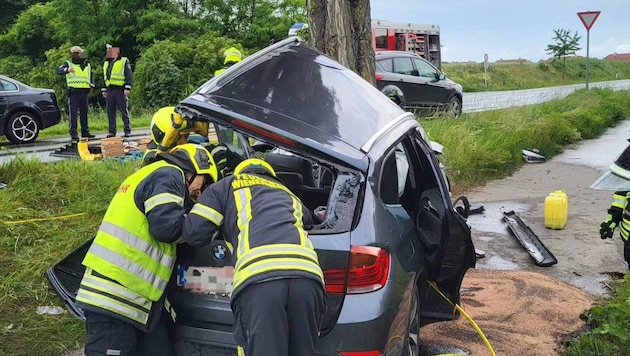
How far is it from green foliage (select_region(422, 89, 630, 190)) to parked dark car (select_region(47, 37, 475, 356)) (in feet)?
19.0

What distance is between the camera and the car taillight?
2.50 meters

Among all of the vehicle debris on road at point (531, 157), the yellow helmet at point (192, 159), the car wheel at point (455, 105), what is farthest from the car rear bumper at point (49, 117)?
the yellow helmet at point (192, 159)

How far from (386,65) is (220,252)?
38.8 feet

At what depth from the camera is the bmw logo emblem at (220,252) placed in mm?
2723

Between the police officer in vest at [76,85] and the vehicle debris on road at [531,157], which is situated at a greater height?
the police officer in vest at [76,85]

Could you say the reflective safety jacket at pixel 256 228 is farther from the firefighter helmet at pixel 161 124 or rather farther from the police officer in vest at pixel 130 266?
the firefighter helmet at pixel 161 124

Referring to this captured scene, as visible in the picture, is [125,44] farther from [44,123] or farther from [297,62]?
[297,62]

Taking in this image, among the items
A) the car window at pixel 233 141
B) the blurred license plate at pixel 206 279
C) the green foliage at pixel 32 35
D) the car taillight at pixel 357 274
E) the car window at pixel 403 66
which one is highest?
the green foliage at pixel 32 35

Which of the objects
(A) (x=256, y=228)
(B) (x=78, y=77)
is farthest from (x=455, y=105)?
(A) (x=256, y=228)

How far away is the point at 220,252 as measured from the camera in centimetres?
273

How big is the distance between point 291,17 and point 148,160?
26.0 m

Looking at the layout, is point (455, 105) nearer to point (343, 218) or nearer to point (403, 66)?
point (403, 66)

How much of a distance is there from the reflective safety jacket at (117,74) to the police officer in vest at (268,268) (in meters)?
10.7

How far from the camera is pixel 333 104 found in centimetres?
309
